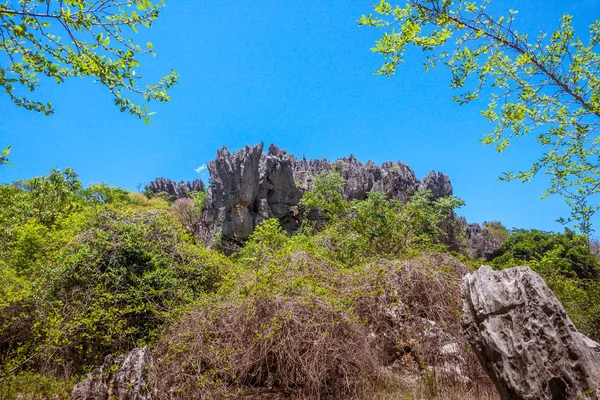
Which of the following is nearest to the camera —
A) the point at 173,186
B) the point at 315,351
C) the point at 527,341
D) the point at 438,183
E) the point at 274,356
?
the point at 527,341

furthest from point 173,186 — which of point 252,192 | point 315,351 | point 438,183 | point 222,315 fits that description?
point 315,351

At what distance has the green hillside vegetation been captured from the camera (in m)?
5.03

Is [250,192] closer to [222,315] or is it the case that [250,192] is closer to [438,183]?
[438,183]

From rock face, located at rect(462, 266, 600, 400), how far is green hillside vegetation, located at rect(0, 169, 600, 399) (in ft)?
5.04

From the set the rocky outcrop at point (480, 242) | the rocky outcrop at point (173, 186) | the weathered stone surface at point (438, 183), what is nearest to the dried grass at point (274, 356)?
the rocky outcrop at point (480, 242)

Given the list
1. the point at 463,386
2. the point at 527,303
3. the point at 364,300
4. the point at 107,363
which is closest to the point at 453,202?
the point at 364,300

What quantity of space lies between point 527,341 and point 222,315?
4.06 m

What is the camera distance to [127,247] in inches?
311

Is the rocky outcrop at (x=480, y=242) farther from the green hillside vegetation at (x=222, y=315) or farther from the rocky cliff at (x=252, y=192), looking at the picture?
the green hillside vegetation at (x=222, y=315)

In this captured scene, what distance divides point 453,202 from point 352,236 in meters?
8.44

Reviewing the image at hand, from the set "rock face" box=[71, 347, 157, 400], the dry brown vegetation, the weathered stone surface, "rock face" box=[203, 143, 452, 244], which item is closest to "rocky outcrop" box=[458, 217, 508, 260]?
the weathered stone surface

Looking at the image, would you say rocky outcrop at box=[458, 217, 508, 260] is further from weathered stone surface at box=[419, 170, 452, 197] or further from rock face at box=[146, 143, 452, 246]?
rock face at box=[146, 143, 452, 246]

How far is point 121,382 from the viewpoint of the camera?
4199 millimetres

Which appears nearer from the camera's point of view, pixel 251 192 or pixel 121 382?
pixel 121 382
